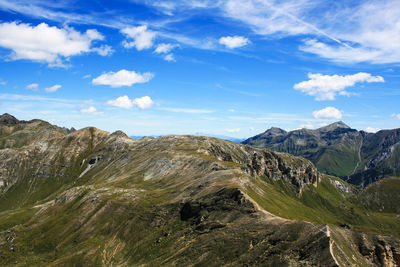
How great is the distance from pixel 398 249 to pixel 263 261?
46483 millimetres

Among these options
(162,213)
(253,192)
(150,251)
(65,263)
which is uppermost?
(253,192)

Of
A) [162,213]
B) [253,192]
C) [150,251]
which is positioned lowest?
[150,251]

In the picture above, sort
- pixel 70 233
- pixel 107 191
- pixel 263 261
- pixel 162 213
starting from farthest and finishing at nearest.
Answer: pixel 107 191, pixel 70 233, pixel 162 213, pixel 263 261

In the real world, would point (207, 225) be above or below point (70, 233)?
above

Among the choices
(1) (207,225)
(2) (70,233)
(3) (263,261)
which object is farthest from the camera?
(2) (70,233)

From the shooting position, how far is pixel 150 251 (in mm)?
126625

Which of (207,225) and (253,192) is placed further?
(253,192)

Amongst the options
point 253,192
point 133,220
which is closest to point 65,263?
point 133,220

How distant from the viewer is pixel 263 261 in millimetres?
86188

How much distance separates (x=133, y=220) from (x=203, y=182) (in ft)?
136

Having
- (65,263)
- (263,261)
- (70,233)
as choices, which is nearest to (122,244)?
(65,263)

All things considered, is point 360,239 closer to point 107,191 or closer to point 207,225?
point 207,225

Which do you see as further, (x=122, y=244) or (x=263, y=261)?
(x=122, y=244)

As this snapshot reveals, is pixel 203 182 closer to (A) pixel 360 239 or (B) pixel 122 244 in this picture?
(B) pixel 122 244
